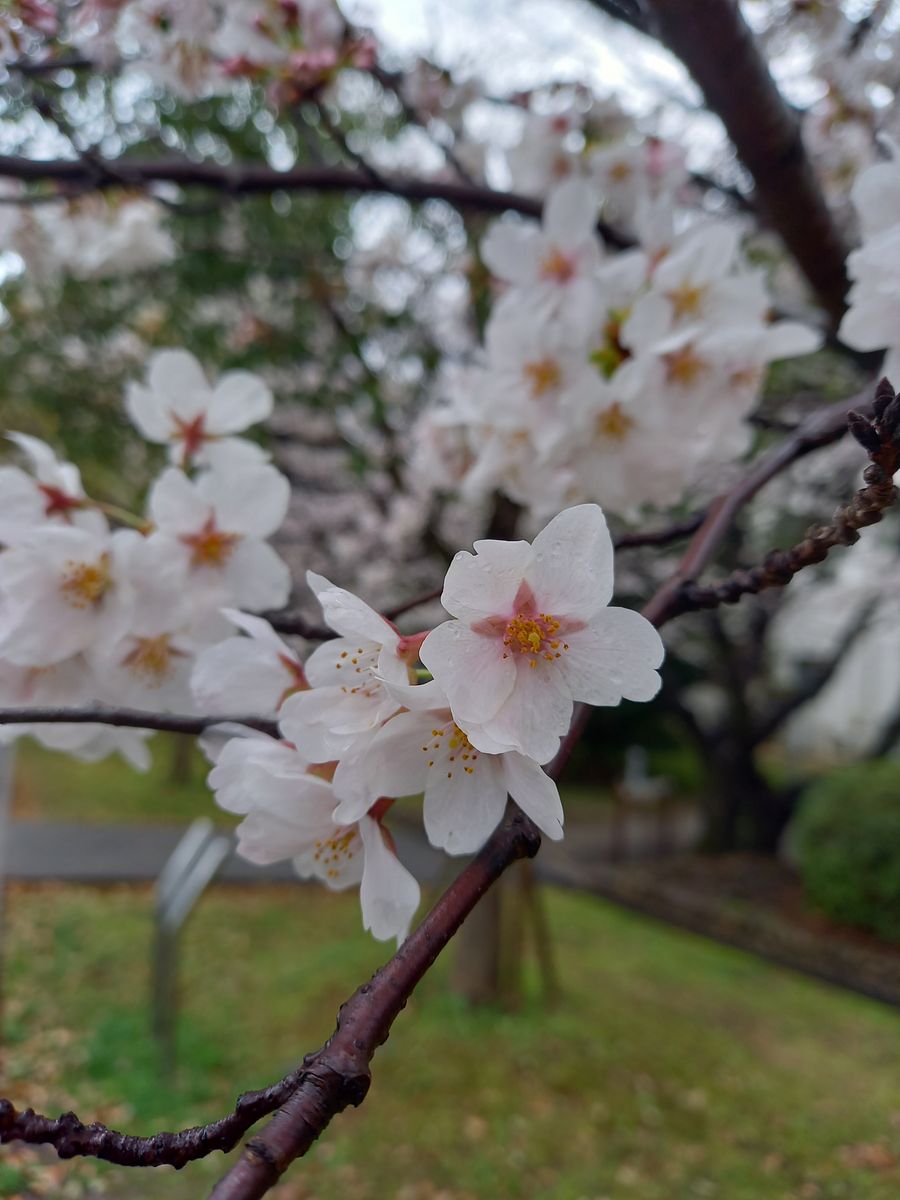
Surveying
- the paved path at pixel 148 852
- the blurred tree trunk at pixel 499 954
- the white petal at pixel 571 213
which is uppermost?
the white petal at pixel 571 213

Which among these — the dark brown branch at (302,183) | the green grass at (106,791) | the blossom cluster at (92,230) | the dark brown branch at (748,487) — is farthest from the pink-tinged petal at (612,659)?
the green grass at (106,791)

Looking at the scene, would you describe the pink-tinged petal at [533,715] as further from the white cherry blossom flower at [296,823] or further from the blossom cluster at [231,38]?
the blossom cluster at [231,38]

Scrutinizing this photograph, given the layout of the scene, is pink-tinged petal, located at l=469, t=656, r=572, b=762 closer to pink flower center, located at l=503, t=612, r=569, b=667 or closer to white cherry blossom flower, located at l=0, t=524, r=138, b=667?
Answer: pink flower center, located at l=503, t=612, r=569, b=667

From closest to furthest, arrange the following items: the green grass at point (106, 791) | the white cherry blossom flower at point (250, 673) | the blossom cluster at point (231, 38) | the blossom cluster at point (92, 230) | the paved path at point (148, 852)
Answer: the white cherry blossom flower at point (250, 673) < the blossom cluster at point (231, 38) < the blossom cluster at point (92, 230) < the paved path at point (148, 852) < the green grass at point (106, 791)

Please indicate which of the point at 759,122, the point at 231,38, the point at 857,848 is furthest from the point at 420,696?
the point at 857,848

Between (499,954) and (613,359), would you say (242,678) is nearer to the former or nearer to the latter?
(613,359)

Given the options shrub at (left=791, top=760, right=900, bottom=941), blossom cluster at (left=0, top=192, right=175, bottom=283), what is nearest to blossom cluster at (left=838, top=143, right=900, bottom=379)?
blossom cluster at (left=0, top=192, right=175, bottom=283)
